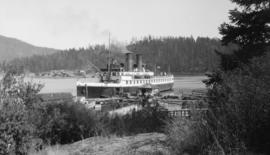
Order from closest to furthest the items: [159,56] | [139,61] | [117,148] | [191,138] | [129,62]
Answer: [191,138], [117,148], [129,62], [139,61], [159,56]

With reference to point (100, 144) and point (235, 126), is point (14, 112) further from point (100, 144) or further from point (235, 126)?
point (235, 126)

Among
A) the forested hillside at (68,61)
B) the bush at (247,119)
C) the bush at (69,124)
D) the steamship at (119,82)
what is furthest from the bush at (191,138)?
the forested hillside at (68,61)

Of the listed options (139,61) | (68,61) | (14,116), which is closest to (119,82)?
(139,61)

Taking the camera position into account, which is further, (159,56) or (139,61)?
(159,56)

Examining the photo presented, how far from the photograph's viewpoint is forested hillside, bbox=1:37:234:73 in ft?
506

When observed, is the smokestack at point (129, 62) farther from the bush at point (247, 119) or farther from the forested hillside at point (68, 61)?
the forested hillside at point (68, 61)

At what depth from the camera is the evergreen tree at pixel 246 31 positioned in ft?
39.7

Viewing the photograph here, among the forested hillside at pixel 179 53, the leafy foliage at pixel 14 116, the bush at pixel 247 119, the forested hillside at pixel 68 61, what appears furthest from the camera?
the forested hillside at pixel 68 61

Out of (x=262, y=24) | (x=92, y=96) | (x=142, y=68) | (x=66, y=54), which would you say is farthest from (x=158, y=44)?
(x=262, y=24)

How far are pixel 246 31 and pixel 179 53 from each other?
15784 centimetres

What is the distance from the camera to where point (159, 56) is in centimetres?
16675

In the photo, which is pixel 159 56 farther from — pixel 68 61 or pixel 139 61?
pixel 139 61

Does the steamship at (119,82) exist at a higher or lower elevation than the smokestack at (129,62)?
lower

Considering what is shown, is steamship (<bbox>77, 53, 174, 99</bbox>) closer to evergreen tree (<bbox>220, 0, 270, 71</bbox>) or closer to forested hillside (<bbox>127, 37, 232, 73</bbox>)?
evergreen tree (<bbox>220, 0, 270, 71</bbox>)
